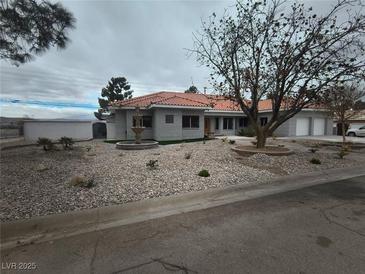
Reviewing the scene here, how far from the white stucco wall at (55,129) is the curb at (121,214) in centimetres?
Answer: 1807

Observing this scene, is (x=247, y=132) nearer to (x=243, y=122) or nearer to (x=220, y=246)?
(x=243, y=122)

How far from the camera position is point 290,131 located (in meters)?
25.2

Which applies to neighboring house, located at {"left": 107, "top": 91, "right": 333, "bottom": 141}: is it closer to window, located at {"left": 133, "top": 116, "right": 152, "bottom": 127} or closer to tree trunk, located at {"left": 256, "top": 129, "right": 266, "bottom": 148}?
window, located at {"left": 133, "top": 116, "right": 152, "bottom": 127}

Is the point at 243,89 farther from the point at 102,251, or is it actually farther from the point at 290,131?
the point at 290,131

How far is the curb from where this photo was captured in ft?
11.8

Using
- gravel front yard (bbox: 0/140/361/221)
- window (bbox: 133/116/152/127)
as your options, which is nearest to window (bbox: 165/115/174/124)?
window (bbox: 133/116/152/127)

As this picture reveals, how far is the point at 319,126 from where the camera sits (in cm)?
2819

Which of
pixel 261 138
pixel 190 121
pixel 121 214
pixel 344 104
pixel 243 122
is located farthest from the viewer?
pixel 243 122

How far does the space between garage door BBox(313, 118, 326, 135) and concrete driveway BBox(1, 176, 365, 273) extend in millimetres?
26145

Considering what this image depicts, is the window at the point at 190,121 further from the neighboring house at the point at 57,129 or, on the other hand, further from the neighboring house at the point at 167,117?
the neighboring house at the point at 57,129

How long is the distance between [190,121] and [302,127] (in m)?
14.3

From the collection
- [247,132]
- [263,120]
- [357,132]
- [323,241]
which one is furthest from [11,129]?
[357,132]

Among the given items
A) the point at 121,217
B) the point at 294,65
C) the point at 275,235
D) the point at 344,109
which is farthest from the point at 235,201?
the point at 344,109

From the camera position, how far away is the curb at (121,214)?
3.61 meters
